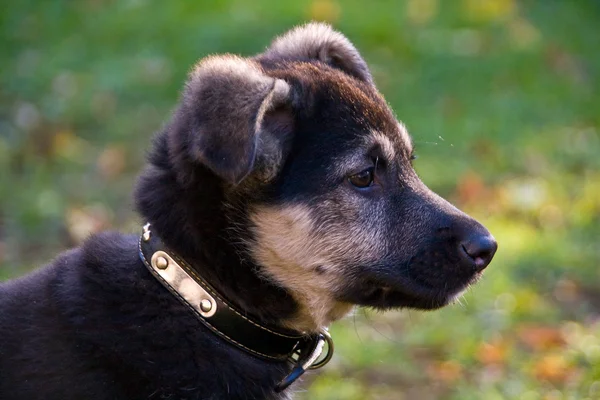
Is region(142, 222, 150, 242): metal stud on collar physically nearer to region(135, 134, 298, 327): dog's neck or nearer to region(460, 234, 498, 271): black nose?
region(135, 134, 298, 327): dog's neck

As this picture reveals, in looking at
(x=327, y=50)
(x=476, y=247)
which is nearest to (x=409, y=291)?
(x=476, y=247)

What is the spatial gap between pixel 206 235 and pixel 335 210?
0.58m

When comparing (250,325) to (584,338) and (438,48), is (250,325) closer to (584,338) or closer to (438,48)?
(584,338)

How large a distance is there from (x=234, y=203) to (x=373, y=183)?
0.66 m

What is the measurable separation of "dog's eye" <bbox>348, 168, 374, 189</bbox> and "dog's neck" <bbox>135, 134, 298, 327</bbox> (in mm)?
582

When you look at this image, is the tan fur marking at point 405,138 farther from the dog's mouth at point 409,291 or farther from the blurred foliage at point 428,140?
the blurred foliage at point 428,140

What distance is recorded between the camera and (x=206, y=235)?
13.5 ft

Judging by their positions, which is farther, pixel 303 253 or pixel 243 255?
pixel 303 253

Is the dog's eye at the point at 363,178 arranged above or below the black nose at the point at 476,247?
above

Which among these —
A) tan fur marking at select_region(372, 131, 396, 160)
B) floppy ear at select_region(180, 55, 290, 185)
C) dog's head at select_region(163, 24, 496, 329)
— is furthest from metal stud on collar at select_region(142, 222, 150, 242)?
tan fur marking at select_region(372, 131, 396, 160)

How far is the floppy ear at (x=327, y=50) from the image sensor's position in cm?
498

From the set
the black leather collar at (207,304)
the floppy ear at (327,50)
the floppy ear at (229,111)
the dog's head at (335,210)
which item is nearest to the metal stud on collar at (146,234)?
the black leather collar at (207,304)

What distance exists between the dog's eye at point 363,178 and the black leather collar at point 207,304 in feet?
2.41

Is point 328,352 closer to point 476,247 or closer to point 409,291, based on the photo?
point 409,291
